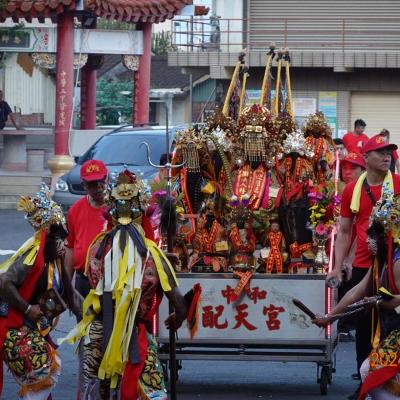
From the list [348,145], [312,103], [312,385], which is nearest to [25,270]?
[312,385]

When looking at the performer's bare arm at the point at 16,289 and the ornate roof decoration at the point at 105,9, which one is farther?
the ornate roof decoration at the point at 105,9

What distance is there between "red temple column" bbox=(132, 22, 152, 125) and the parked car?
6670 millimetres

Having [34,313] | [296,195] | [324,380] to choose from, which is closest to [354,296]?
[34,313]

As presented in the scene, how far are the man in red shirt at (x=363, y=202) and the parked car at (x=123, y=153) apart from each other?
8.74 metres

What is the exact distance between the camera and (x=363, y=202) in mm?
9023

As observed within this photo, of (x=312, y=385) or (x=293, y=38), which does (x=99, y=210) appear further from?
(x=293, y=38)

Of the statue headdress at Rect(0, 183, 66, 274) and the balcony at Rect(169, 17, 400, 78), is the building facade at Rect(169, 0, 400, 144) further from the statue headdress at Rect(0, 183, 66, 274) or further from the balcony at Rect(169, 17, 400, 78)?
the statue headdress at Rect(0, 183, 66, 274)

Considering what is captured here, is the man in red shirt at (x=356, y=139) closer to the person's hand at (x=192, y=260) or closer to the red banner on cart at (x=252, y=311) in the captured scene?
the person's hand at (x=192, y=260)

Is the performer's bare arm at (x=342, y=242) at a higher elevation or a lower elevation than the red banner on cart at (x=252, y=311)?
higher

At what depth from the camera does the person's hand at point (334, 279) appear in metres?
8.88

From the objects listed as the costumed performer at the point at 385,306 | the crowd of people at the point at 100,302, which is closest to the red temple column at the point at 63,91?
the crowd of people at the point at 100,302

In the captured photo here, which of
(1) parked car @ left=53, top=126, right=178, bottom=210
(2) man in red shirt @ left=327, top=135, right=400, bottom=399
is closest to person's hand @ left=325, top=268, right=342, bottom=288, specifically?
(2) man in red shirt @ left=327, top=135, right=400, bottom=399

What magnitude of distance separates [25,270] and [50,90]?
3078 cm

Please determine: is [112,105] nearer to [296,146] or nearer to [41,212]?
[296,146]
